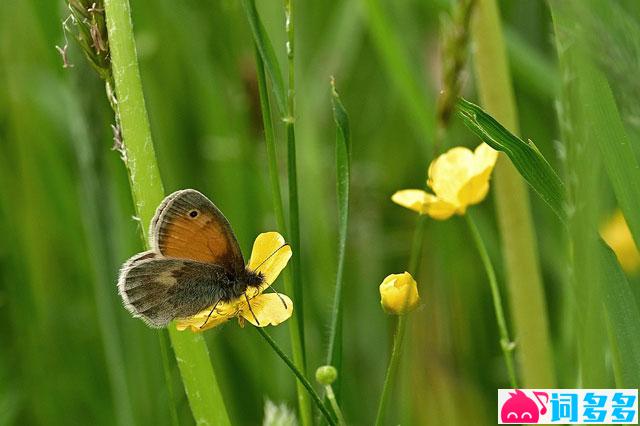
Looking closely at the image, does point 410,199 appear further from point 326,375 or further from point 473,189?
point 326,375

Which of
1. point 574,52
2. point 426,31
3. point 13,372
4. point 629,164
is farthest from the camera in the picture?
point 426,31

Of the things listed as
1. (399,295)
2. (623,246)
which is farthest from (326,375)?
(623,246)

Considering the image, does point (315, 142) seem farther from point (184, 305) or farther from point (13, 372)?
point (184, 305)

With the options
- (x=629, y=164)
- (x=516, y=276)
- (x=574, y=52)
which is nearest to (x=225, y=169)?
(x=516, y=276)

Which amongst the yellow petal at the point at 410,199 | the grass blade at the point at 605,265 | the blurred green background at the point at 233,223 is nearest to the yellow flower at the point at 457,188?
the yellow petal at the point at 410,199

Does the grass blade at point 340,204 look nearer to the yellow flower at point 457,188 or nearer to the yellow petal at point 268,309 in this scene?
the yellow petal at point 268,309

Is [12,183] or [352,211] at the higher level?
[12,183]
